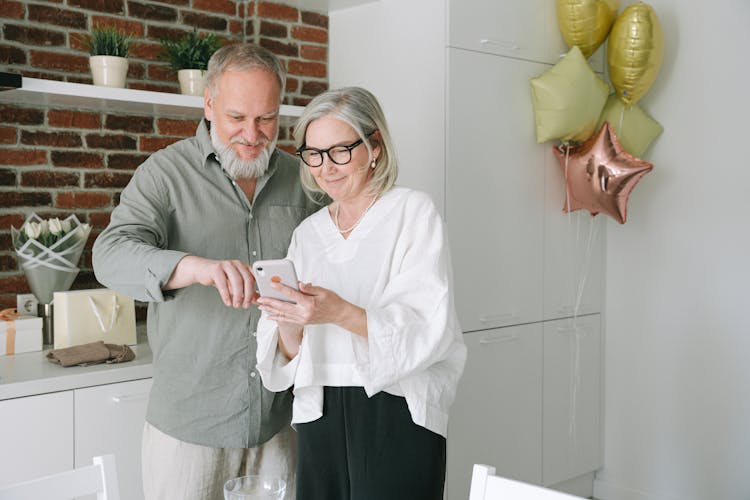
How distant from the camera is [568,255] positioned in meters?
3.62

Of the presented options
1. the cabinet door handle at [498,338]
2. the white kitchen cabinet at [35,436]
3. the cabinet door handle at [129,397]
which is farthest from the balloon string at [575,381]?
the white kitchen cabinet at [35,436]

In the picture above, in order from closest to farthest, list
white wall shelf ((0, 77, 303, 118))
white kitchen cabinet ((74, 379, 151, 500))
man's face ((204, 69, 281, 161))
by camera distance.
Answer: man's face ((204, 69, 281, 161))
white kitchen cabinet ((74, 379, 151, 500))
white wall shelf ((0, 77, 303, 118))

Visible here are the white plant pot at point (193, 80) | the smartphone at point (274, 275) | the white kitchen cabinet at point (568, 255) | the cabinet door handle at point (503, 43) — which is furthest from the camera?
the white kitchen cabinet at point (568, 255)

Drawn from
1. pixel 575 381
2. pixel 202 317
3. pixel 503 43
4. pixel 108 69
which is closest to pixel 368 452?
pixel 202 317

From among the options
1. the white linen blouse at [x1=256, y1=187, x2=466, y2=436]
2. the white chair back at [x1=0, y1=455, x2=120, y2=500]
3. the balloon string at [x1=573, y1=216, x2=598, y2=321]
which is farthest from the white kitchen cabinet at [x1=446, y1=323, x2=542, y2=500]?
the white chair back at [x1=0, y1=455, x2=120, y2=500]

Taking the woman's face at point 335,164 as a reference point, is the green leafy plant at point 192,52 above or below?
above

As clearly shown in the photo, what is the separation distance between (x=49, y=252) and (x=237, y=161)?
959 mm

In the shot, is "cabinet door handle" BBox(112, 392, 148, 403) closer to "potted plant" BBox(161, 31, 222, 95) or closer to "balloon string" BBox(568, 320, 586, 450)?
"potted plant" BBox(161, 31, 222, 95)

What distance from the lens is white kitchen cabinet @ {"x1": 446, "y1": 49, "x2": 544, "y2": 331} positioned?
10.2 feet

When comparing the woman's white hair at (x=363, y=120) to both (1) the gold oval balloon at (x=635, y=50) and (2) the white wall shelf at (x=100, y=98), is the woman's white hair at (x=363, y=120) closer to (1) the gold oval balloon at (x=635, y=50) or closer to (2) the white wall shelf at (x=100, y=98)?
(2) the white wall shelf at (x=100, y=98)

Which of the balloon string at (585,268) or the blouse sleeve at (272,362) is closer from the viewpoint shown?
the blouse sleeve at (272,362)

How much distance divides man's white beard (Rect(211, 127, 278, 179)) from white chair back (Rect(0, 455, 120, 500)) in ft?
2.82

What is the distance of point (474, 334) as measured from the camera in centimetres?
320

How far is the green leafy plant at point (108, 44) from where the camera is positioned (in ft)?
9.18
